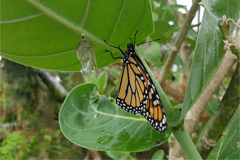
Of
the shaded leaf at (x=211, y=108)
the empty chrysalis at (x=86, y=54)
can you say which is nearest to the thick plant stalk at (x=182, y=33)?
the shaded leaf at (x=211, y=108)

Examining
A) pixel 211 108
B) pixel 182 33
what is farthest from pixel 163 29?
pixel 211 108

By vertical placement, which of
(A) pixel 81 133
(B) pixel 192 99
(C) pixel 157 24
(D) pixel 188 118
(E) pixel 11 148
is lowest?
(E) pixel 11 148

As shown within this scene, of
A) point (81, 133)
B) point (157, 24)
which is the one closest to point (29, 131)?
point (157, 24)

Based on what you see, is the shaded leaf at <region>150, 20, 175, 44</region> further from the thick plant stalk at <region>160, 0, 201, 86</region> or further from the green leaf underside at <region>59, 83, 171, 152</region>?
the green leaf underside at <region>59, 83, 171, 152</region>

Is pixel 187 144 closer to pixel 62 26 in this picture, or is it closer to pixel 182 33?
pixel 62 26

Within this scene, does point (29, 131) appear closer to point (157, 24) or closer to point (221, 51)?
point (157, 24)
